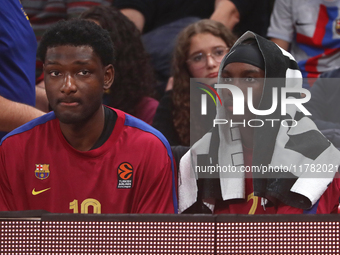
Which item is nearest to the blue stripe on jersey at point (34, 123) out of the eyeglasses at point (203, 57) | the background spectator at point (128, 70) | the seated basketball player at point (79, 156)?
the seated basketball player at point (79, 156)

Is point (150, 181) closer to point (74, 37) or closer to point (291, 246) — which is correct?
point (74, 37)

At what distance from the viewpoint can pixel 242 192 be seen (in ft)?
5.83

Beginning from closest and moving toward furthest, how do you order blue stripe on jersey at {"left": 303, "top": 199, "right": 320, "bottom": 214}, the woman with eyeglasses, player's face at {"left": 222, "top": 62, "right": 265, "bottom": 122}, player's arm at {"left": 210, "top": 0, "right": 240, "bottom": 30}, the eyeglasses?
blue stripe on jersey at {"left": 303, "top": 199, "right": 320, "bottom": 214}, player's face at {"left": 222, "top": 62, "right": 265, "bottom": 122}, the woman with eyeglasses, the eyeglasses, player's arm at {"left": 210, "top": 0, "right": 240, "bottom": 30}

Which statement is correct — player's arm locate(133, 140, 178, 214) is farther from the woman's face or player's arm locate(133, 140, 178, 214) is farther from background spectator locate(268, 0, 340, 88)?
background spectator locate(268, 0, 340, 88)

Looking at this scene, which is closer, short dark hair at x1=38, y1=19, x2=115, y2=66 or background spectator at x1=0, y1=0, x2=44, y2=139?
short dark hair at x1=38, y1=19, x2=115, y2=66

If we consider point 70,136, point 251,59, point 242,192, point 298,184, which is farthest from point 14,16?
point 298,184

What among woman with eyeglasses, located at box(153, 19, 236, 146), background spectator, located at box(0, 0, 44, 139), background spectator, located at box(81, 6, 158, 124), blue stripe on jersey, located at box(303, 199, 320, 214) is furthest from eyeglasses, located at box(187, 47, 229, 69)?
blue stripe on jersey, located at box(303, 199, 320, 214)

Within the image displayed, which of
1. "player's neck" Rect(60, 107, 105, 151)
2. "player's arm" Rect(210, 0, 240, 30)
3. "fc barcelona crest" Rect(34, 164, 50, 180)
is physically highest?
"player's arm" Rect(210, 0, 240, 30)

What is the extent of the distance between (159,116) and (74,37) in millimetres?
1022

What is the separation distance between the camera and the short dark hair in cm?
174

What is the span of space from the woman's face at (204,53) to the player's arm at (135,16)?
760mm

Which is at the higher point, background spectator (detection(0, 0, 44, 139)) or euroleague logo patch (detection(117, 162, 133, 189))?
background spectator (detection(0, 0, 44, 139))

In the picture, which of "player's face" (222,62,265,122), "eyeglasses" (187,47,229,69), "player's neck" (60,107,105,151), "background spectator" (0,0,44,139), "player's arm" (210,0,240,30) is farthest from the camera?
"player's arm" (210,0,240,30)

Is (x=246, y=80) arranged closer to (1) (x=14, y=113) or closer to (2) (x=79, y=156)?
(2) (x=79, y=156)
